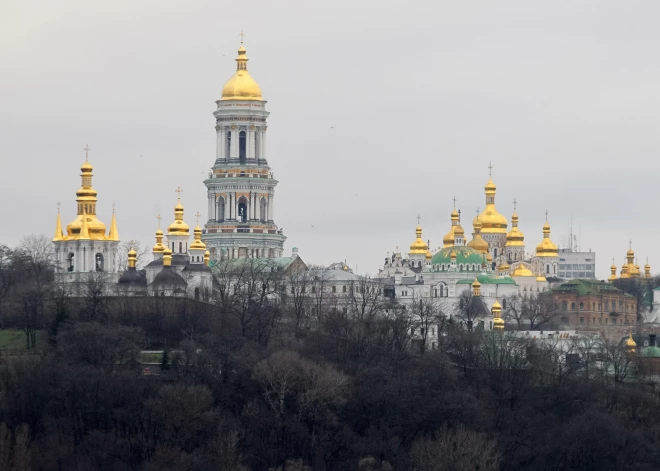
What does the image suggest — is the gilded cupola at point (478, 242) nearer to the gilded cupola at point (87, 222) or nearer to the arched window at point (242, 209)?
the arched window at point (242, 209)

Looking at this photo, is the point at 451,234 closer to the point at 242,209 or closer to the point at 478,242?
the point at 478,242

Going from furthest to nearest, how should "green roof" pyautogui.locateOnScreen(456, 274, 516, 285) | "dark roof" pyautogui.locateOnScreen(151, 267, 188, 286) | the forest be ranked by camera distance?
"green roof" pyautogui.locateOnScreen(456, 274, 516, 285), "dark roof" pyautogui.locateOnScreen(151, 267, 188, 286), the forest

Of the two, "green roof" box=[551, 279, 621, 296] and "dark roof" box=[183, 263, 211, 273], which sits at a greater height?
"green roof" box=[551, 279, 621, 296]

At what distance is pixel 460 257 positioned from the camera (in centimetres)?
11975

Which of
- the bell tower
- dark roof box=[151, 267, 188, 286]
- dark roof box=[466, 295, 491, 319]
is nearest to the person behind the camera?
dark roof box=[151, 267, 188, 286]

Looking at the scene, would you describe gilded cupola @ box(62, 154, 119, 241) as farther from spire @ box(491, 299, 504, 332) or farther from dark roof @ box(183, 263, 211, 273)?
spire @ box(491, 299, 504, 332)

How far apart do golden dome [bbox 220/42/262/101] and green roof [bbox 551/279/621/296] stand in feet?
55.6

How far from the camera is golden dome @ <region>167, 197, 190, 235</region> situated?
10312cm

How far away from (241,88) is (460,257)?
12.8 m

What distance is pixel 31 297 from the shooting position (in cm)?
9006

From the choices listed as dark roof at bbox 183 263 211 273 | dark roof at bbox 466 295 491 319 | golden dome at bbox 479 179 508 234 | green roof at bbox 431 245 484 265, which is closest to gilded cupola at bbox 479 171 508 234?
golden dome at bbox 479 179 508 234

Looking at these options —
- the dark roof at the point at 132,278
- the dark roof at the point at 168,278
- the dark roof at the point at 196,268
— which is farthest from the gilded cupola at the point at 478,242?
the dark roof at the point at 168,278

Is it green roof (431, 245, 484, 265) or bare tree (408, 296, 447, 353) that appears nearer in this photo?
bare tree (408, 296, 447, 353)

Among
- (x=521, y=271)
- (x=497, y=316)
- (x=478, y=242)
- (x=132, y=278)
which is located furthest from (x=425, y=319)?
(x=478, y=242)
